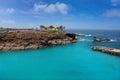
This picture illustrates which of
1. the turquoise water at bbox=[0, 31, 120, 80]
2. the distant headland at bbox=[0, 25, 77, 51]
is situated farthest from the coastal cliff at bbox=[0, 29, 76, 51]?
the turquoise water at bbox=[0, 31, 120, 80]

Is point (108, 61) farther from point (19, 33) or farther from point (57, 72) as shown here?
point (19, 33)

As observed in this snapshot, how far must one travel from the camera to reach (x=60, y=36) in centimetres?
9019

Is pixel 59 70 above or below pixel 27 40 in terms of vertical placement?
below

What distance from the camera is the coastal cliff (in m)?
70.4

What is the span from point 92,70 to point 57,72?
7821mm

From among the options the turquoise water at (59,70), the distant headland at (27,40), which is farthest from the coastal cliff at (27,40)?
the turquoise water at (59,70)

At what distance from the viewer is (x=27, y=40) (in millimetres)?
76688

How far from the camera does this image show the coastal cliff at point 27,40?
70356mm

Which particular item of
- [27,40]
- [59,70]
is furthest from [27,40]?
[59,70]

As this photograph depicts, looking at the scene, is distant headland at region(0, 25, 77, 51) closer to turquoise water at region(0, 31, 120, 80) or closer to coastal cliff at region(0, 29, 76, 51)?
coastal cliff at region(0, 29, 76, 51)

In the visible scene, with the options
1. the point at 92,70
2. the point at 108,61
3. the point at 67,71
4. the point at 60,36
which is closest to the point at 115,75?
the point at 92,70

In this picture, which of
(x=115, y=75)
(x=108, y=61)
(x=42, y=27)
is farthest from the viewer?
(x=42, y=27)

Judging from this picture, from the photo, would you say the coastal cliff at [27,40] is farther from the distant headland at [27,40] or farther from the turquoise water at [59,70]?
the turquoise water at [59,70]

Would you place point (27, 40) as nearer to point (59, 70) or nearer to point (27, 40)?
point (27, 40)
